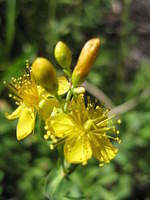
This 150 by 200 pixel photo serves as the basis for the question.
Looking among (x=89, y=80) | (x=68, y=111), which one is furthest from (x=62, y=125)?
(x=89, y=80)

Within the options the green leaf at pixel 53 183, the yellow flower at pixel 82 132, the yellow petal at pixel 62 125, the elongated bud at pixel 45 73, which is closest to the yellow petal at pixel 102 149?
the yellow flower at pixel 82 132

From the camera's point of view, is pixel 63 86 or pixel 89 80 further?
pixel 89 80

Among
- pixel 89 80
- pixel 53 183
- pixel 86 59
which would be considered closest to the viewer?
pixel 86 59

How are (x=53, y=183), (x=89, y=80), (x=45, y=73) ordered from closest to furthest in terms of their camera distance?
(x=45, y=73) → (x=53, y=183) → (x=89, y=80)

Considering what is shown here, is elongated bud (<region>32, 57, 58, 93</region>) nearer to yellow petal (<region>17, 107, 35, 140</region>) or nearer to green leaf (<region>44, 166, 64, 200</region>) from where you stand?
yellow petal (<region>17, 107, 35, 140</region>)

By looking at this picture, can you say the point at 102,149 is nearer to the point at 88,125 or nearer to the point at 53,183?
the point at 88,125

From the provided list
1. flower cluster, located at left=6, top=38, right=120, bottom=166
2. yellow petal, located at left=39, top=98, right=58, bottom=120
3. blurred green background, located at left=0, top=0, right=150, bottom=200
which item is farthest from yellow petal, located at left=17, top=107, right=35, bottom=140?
blurred green background, located at left=0, top=0, right=150, bottom=200

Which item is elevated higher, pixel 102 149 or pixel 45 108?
pixel 45 108

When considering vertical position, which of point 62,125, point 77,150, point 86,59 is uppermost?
point 86,59

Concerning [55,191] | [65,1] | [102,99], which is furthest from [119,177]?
[65,1]
